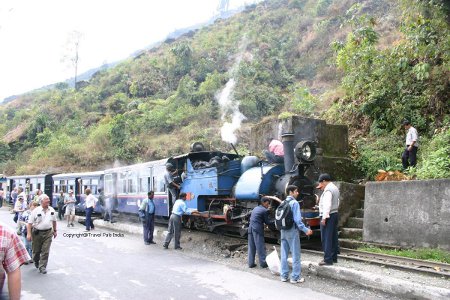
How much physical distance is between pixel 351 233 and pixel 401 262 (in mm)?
2405

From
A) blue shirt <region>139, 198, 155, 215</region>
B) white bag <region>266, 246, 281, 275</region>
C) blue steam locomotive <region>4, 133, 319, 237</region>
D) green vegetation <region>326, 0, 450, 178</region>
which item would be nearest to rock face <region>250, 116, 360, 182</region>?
green vegetation <region>326, 0, 450, 178</region>

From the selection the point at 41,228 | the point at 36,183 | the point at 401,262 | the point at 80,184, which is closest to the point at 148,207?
the point at 41,228

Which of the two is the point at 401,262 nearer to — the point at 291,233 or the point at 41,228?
the point at 291,233

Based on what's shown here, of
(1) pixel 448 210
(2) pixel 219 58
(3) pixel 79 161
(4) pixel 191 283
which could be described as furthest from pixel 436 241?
(2) pixel 219 58

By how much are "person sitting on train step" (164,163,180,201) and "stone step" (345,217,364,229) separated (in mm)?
5330

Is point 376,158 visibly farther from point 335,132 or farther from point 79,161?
point 79,161

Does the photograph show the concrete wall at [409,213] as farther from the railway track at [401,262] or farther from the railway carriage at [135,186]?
the railway carriage at [135,186]

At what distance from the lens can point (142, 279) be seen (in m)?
7.40

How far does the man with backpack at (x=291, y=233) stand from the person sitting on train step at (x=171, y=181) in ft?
21.2

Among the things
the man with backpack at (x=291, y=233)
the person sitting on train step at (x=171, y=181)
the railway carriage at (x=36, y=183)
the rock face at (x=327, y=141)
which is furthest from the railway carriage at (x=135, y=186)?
the railway carriage at (x=36, y=183)

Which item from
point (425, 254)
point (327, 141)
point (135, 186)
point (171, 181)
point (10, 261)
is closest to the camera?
point (10, 261)

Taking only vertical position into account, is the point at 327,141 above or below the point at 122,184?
above

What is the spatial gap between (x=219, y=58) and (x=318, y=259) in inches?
1392

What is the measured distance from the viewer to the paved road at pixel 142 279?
6.35m
